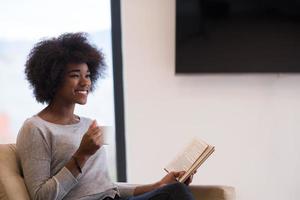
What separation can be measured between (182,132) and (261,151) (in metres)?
0.46

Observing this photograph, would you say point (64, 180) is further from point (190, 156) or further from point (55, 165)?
point (190, 156)

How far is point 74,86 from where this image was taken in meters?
1.39

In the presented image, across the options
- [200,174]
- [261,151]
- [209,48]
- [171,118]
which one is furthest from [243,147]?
[209,48]

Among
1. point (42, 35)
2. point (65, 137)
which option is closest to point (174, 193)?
point (65, 137)

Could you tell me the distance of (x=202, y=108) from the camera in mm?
2248

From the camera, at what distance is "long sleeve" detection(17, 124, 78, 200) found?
123 centimetres

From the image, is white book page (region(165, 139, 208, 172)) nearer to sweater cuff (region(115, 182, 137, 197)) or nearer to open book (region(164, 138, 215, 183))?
open book (region(164, 138, 215, 183))

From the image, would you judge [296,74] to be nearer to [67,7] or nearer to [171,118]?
[171,118]

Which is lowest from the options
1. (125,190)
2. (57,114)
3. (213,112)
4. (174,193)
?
(125,190)

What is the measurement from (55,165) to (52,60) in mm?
366

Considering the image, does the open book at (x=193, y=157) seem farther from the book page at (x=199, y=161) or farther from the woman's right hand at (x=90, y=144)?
the woman's right hand at (x=90, y=144)

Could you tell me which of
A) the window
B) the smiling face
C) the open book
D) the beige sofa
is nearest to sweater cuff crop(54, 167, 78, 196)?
the beige sofa

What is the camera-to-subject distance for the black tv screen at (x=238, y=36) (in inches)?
81.6

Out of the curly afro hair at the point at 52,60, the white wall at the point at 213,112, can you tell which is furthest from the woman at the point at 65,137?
the white wall at the point at 213,112
